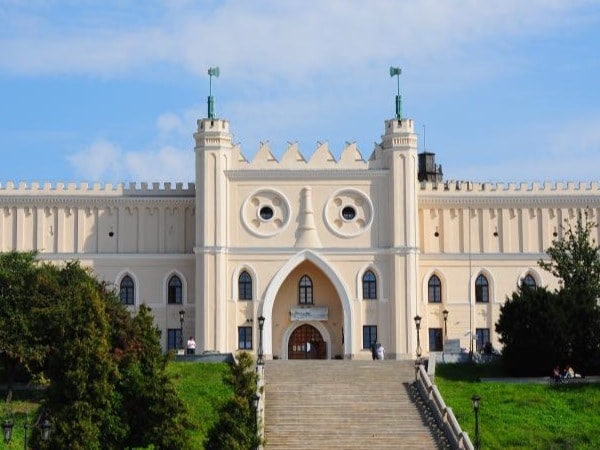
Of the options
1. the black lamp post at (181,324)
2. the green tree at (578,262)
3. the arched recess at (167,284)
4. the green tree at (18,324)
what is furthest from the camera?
the arched recess at (167,284)

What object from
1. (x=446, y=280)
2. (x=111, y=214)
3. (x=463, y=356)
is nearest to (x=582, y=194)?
(x=446, y=280)

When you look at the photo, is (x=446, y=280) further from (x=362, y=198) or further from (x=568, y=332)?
(x=568, y=332)

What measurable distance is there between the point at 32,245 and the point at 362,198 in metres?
15.2

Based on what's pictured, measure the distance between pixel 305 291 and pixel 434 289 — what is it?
233 inches

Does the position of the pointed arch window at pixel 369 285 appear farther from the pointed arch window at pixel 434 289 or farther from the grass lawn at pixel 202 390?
the grass lawn at pixel 202 390

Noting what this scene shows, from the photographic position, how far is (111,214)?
71125mm

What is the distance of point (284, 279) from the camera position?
6875 centimetres

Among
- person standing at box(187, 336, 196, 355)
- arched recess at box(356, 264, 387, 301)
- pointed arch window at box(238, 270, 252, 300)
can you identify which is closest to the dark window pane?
arched recess at box(356, 264, 387, 301)

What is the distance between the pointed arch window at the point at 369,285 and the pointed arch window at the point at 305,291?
8.35ft

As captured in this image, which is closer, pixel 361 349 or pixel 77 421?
pixel 77 421

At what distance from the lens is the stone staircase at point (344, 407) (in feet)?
166

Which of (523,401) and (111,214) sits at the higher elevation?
(111,214)

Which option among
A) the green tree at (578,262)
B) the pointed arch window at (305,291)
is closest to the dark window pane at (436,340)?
the pointed arch window at (305,291)

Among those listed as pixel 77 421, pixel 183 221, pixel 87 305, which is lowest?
pixel 77 421
